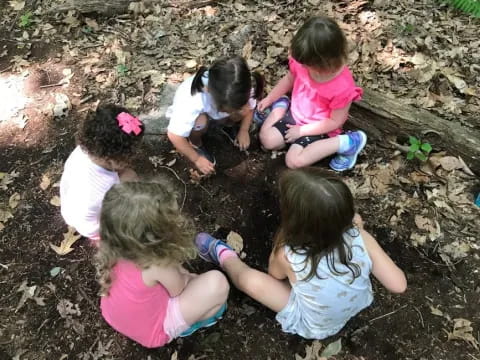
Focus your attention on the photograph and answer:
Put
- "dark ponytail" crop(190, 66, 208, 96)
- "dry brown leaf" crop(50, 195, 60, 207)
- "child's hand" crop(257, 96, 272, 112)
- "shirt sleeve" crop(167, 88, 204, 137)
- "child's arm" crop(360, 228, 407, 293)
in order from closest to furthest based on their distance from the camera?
"child's arm" crop(360, 228, 407, 293) → "dark ponytail" crop(190, 66, 208, 96) → "shirt sleeve" crop(167, 88, 204, 137) → "dry brown leaf" crop(50, 195, 60, 207) → "child's hand" crop(257, 96, 272, 112)

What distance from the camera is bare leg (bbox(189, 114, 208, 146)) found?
3506mm

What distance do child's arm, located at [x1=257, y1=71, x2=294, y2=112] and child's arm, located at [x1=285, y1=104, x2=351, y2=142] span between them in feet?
1.06

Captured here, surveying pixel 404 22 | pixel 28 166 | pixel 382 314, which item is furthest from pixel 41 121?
pixel 404 22

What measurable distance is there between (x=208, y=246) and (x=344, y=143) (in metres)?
1.43

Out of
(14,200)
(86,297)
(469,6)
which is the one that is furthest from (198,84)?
(469,6)

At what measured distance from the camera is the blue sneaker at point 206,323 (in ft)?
9.34

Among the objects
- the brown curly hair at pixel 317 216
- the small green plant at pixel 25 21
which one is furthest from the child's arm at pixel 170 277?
the small green plant at pixel 25 21

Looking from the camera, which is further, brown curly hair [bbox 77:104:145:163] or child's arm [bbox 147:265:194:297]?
brown curly hair [bbox 77:104:145:163]

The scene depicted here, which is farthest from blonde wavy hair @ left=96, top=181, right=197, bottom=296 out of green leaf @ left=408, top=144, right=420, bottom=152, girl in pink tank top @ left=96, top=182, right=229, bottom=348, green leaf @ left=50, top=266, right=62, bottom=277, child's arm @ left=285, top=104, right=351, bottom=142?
green leaf @ left=408, top=144, right=420, bottom=152

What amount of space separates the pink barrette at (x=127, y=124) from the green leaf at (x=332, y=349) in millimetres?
1876

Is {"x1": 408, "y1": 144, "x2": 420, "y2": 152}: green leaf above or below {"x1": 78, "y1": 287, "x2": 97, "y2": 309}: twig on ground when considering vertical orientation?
above

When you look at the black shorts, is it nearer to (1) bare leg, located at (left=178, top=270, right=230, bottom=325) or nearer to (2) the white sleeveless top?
(2) the white sleeveless top

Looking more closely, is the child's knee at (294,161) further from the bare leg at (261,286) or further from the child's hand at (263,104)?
the bare leg at (261,286)

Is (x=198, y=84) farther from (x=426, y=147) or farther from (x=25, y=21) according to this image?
(x=25, y=21)
